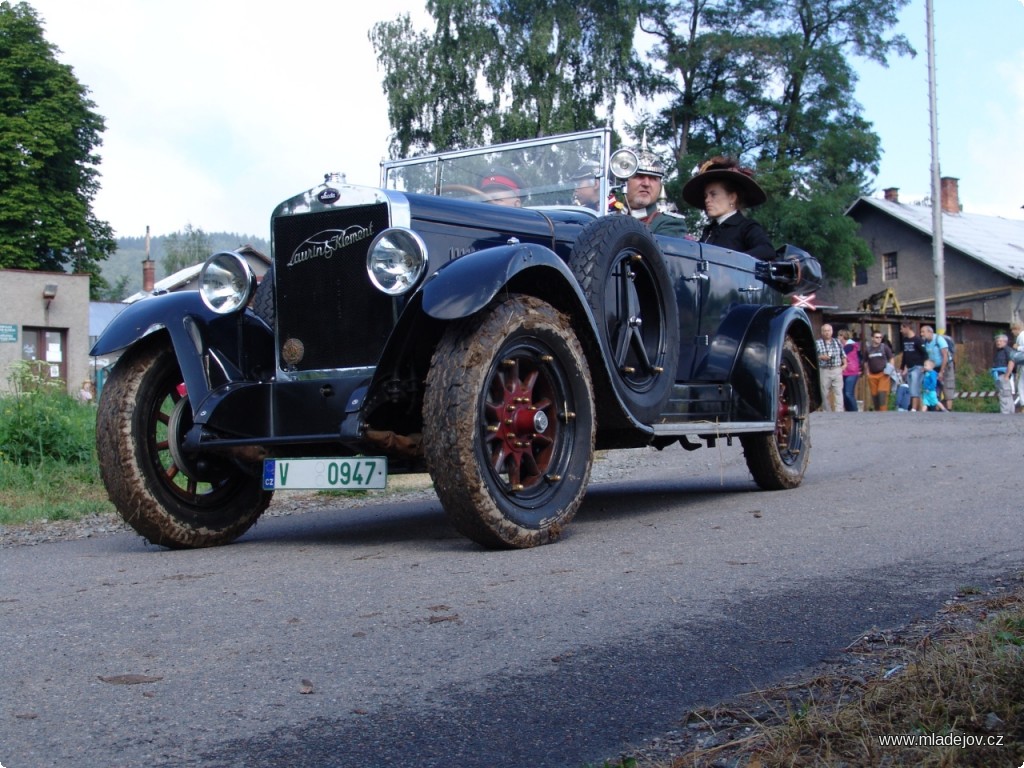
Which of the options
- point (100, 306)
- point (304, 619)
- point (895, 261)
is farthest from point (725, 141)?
point (304, 619)

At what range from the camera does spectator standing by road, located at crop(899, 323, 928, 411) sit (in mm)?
22250

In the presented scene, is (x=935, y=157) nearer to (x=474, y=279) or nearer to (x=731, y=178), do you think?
(x=731, y=178)

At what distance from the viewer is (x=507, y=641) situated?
10.9ft

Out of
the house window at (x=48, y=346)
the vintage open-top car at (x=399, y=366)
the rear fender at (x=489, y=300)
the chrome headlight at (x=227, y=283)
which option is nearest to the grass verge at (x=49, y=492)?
the vintage open-top car at (x=399, y=366)

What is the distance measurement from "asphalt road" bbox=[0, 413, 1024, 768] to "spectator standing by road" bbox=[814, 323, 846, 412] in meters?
14.9

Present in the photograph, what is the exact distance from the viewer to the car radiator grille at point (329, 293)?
18.3 feet

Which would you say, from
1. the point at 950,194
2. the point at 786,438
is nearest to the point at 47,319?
the point at 786,438

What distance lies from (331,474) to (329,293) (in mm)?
1053

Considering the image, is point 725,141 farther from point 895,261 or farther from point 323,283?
point 323,283

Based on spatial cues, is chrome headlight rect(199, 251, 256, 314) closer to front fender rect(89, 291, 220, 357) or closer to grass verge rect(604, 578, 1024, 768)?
front fender rect(89, 291, 220, 357)

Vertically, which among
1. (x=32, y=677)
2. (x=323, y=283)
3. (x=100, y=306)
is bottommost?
(x=32, y=677)

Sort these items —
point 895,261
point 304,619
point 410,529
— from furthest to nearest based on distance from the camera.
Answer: point 895,261, point 410,529, point 304,619

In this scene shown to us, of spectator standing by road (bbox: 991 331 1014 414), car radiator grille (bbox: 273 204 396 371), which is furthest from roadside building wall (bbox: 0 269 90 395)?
car radiator grille (bbox: 273 204 396 371)

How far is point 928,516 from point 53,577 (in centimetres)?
424
